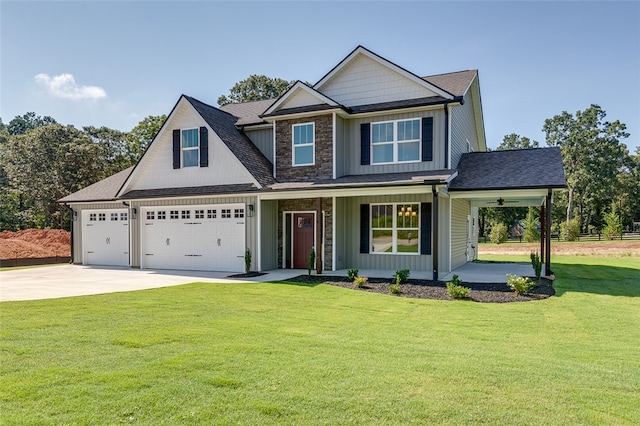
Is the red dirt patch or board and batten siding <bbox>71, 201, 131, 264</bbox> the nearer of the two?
board and batten siding <bbox>71, 201, 131, 264</bbox>

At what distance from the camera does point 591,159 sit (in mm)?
49750

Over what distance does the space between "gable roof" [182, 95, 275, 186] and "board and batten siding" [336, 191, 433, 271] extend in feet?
10.6

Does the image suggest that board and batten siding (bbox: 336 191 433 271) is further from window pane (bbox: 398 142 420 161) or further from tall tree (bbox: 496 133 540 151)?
tall tree (bbox: 496 133 540 151)

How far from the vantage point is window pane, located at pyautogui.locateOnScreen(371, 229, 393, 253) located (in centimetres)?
1551

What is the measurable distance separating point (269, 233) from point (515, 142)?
179 ft

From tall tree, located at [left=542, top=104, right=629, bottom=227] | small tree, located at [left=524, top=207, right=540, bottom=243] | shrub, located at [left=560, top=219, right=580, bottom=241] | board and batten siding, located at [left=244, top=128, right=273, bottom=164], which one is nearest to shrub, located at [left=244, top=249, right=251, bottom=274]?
board and batten siding, located at [left=244, top=128, right=273, bottom=164]

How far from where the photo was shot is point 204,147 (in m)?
16.9

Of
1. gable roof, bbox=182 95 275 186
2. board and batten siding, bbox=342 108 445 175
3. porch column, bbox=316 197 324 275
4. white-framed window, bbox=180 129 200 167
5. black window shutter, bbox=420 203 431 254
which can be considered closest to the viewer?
porch column, bbox=316 197 324 275

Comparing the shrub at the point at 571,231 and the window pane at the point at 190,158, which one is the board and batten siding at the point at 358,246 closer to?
the window pane at the point at 190,158

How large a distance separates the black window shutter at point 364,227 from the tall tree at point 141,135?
24.6 meters

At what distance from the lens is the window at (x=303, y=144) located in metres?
16.2

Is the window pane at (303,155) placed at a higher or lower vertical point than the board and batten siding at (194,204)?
higher

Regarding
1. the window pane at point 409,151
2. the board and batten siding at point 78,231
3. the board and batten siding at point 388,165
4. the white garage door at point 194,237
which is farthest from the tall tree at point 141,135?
the window pane at point 409,151

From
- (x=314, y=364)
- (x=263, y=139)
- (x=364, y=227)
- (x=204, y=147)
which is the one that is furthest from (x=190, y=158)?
(x=314, y=364)
